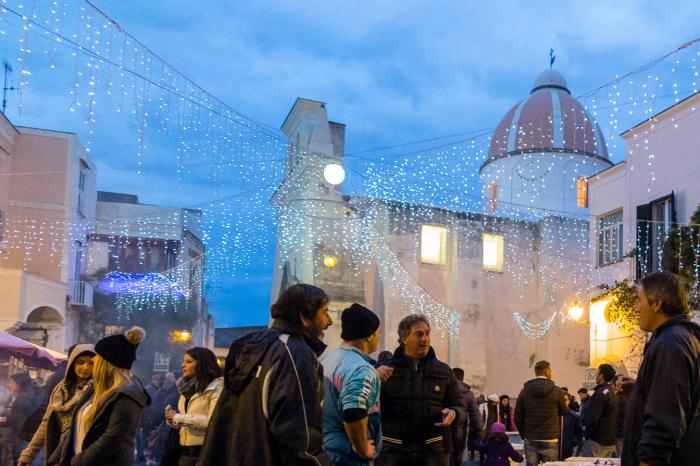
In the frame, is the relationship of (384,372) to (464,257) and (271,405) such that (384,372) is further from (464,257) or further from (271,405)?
(464,257)

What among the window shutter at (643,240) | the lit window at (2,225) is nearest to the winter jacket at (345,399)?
the window shutter at (643,240)

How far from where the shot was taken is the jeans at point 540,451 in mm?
9328

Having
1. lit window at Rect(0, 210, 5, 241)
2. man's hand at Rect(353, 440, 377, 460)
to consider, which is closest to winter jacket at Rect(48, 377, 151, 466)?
man's hand at Rect(353, 440, 377, 460)

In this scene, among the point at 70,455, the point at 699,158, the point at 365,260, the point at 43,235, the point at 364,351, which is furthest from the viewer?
the point at 365,260

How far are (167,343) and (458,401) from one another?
3225cm

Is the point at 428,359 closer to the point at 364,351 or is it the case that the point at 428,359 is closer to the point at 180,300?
the point at 364,351

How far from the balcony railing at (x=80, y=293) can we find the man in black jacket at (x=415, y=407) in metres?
26.5

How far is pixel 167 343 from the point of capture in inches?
1443

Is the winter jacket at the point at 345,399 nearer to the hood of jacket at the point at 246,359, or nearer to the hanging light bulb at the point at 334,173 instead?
the hood of jacket at the point at 246,359

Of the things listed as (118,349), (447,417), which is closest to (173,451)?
(118,349)

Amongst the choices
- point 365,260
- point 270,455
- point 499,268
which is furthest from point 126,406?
point 499,268

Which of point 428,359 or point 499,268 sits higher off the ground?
point 499,268

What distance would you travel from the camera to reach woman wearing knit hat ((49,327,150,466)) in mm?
4738

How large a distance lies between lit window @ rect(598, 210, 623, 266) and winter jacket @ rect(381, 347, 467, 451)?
52.3 feet
